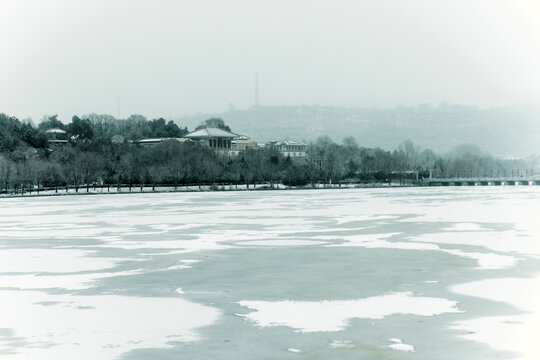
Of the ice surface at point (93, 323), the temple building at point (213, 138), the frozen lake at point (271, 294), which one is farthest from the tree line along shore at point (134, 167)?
the ice surface at point (93, 323)

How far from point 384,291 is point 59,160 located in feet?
288

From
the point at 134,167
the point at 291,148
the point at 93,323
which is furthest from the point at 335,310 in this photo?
the point at 291,148

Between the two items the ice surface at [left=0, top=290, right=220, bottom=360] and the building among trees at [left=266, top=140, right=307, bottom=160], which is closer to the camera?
the ice surface at [left=0, top=290, right=220, bottom=360]

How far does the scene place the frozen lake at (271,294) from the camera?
11.6m

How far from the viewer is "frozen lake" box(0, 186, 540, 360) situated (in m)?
11.6

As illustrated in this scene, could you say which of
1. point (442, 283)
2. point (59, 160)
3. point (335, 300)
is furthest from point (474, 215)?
point (59, 160)

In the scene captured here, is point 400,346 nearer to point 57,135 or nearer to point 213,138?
point 57,135

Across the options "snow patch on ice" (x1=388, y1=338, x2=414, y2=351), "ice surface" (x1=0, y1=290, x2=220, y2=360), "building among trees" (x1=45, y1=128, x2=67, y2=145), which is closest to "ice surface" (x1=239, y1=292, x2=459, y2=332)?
"ice surface" (x1=0, y1=290, x2=220, y2=360)

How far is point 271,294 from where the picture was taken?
51.9ft

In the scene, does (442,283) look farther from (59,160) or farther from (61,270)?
(59,160)

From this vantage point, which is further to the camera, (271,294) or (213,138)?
(213,138)

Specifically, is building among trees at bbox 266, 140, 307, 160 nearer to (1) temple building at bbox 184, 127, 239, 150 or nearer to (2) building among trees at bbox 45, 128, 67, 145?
(1) temple building at bbox 184, 127, 239, 150

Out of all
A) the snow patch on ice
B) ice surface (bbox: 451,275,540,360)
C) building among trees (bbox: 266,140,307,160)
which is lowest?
the snow patch on ice

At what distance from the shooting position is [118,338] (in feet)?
39.8
